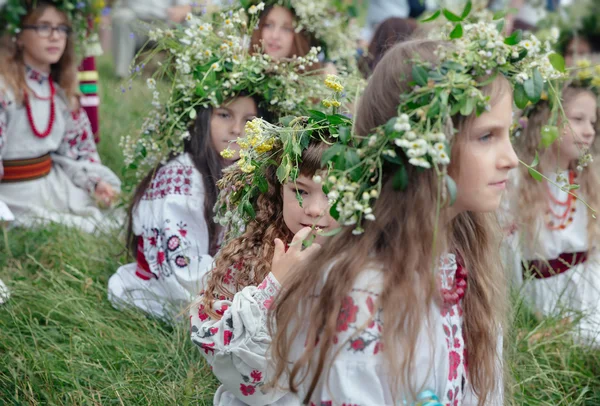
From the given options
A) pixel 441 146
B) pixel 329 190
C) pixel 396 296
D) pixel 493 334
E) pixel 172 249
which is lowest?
pixel 172 249

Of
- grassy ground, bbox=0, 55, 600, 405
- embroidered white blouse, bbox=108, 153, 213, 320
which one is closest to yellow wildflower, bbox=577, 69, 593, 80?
grassy ground, bbox=0, 55, 600, 405

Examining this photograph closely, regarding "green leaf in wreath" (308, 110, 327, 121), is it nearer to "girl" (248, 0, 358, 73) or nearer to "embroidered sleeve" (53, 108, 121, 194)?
"girl" (248, 0, 358, 73)

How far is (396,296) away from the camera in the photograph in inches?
72.7

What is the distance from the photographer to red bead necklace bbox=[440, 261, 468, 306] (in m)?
2.04

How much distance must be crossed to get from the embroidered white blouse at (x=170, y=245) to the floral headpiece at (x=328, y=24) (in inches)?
53.5

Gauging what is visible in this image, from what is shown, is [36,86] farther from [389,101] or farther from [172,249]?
[389,101]

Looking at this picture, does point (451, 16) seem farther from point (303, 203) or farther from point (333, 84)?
point (303, 203)

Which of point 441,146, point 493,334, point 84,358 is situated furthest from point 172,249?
point 441,146

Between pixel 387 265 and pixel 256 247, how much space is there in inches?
26.5

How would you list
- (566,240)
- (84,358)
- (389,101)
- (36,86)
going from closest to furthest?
(389,101) → (84,358) → (566,240) → (36,86)

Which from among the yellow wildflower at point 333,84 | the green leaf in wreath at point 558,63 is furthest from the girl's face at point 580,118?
the yellow wildflower at point 333,84

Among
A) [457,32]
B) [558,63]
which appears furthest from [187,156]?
[457,32]

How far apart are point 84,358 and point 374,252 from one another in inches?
60.9

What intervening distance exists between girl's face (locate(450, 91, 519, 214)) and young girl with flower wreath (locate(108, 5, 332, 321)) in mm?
1653
